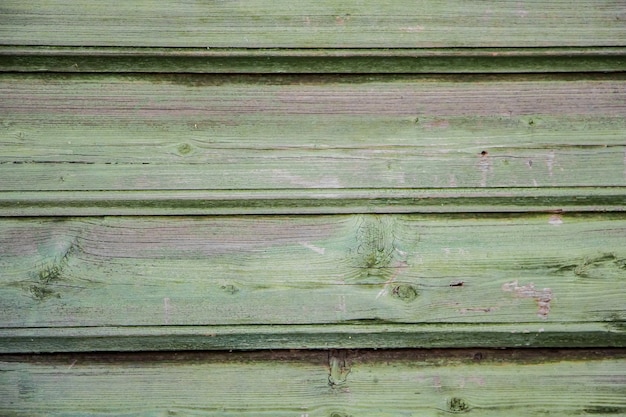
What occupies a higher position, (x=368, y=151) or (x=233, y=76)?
(x=233, y=76)

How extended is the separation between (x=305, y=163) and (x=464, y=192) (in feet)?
0.85

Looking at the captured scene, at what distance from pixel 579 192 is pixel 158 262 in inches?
26.8

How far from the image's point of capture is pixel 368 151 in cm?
79

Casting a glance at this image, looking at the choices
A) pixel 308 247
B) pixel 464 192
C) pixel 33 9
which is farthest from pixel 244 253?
pixel 33 9

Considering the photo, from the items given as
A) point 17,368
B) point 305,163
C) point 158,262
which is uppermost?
point 305,163

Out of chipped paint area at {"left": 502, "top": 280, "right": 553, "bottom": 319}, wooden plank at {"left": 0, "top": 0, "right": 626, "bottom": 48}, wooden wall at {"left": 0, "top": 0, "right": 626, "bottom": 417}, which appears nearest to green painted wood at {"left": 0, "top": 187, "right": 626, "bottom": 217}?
wooden wall at {"left": 0, "top": 0, "right": 626, "bottom": 417}

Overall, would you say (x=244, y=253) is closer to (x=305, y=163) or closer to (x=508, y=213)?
(x=305, y=163)

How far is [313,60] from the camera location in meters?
0.79

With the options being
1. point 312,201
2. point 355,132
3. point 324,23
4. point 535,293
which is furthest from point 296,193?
point 535,293

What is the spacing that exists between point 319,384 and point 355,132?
0.42 metres

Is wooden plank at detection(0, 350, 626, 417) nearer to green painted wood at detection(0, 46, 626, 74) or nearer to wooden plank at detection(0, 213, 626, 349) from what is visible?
wooden plank at detection(0, 213, 626, 349)

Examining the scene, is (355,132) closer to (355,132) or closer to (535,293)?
(355,132)

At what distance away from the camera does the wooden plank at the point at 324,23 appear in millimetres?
774

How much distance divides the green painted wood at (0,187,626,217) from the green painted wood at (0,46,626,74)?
19 cm
